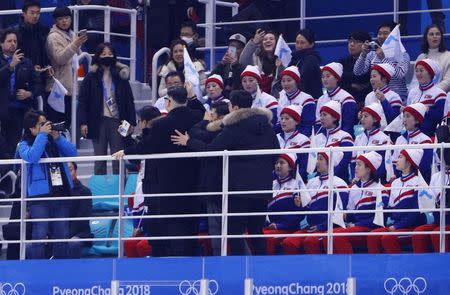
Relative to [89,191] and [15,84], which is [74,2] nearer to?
[15,84]

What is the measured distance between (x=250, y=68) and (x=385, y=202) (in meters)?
2.85

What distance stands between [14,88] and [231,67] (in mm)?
2444

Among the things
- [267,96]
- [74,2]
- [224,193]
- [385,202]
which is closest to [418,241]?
[385,202]

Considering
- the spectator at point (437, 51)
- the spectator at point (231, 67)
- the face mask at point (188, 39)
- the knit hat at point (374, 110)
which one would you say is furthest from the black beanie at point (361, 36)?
the face mask at point (188, 39)

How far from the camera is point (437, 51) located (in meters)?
19.8

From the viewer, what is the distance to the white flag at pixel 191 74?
20.2 metres

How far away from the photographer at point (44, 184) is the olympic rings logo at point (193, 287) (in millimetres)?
1623

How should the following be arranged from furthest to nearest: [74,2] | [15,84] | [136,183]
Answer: [74,2] → [15,84] → [136,183]

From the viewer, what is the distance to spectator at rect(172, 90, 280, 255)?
17.8 metres

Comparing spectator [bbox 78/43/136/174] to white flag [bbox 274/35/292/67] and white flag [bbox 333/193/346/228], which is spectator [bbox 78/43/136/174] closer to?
white flag [bbox 274/35/292/67]

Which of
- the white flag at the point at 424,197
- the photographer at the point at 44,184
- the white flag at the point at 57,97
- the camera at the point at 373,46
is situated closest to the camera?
the white flag at the point at 424,197

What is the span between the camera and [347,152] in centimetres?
1842

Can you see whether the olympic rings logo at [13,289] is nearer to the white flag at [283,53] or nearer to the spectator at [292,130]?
the spectator at [292,130]

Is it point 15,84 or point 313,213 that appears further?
point 15,84
